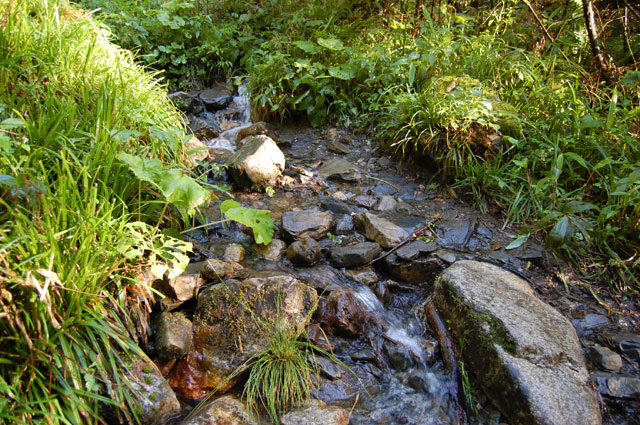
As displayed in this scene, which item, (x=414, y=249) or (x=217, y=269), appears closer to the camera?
(x=217, y=269)

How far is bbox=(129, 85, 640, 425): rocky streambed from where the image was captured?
2242mm

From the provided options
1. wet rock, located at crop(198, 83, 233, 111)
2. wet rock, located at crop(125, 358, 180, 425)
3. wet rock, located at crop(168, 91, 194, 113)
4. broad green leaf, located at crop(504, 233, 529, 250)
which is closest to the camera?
wet rock, located at crop(125, 358, 180, 425)

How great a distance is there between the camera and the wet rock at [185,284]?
259 centimetres

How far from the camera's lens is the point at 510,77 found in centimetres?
446

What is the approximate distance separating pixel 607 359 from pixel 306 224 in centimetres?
237

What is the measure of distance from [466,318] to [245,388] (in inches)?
56.8

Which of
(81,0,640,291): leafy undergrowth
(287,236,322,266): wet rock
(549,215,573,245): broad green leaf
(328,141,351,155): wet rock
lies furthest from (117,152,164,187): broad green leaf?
(549,215,573,245): broad green leaf

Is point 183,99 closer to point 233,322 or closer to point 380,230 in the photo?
point 380,230

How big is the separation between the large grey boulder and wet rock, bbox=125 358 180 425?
1.78 metres

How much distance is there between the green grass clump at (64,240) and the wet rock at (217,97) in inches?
117

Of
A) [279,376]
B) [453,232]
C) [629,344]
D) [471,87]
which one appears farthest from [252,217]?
[471,87]

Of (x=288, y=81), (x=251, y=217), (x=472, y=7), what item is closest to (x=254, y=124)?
(x=288, y=81)

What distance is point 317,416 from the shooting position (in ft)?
7.18

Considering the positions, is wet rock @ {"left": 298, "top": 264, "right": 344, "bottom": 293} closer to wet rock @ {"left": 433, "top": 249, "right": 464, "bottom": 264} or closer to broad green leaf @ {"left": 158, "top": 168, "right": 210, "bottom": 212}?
wet rock @ {"left": 433, "top": 249, "right": 464, "bottom": 264}
